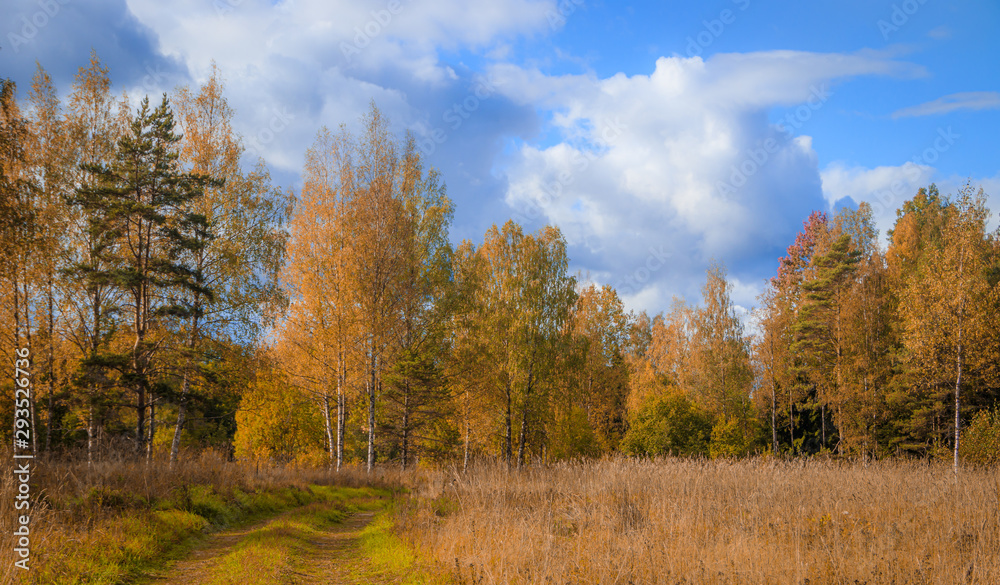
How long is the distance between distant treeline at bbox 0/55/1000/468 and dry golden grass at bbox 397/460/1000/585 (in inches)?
392

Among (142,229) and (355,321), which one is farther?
(355,321)

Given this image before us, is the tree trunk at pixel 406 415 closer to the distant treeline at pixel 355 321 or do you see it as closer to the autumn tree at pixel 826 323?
the distant treeline at pixel 355 321

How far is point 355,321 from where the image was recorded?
19.8 m

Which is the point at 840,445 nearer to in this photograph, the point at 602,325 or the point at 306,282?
the point at 602,325

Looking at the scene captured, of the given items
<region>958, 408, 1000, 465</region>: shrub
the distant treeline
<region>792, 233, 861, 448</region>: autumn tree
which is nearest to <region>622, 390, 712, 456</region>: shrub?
the distant treeline

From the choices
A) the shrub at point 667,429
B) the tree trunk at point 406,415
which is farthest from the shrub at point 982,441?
the tree trunk at point 406,415

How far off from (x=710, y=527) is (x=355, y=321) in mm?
15106

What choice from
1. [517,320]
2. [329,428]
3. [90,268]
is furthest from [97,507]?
[517,320]

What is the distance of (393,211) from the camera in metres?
21.7

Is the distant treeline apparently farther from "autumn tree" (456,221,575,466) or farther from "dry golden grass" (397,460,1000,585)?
"dry golden grass" (397,460,1000,585)

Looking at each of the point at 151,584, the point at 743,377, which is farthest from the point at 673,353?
the point at 151,584

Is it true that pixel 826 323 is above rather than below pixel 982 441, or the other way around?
above

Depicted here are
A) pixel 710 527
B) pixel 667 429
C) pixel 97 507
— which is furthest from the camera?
pixel 667 429

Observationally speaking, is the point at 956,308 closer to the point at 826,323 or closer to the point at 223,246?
the point at 826,323
